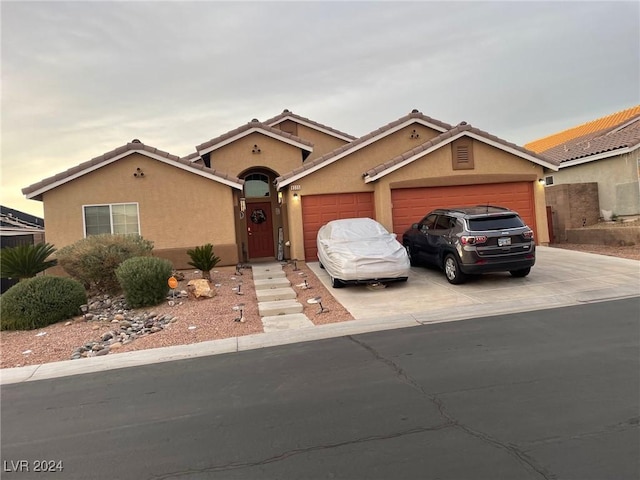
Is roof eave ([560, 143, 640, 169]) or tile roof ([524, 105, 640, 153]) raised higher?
tile roof ([524, 105, 640, 153])

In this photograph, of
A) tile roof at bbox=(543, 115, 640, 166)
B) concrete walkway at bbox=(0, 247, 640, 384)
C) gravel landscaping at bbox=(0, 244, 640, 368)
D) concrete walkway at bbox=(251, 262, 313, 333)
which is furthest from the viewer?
tile roof at bbox=(543, 115, 640, 166)

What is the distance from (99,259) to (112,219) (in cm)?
320

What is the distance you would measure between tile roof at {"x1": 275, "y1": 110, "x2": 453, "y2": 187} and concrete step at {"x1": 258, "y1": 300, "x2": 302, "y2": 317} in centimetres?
603

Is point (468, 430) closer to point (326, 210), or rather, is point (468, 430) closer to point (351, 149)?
point (326, 210)

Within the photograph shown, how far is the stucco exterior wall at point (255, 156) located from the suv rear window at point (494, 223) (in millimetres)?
8788

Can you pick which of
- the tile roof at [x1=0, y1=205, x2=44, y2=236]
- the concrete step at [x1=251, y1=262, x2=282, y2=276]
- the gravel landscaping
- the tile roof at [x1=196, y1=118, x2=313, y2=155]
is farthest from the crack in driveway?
the tile roof at [x1=0, y1=205, x2=44, y2=236]

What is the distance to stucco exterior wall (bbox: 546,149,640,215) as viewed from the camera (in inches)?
677

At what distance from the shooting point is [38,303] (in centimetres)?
936

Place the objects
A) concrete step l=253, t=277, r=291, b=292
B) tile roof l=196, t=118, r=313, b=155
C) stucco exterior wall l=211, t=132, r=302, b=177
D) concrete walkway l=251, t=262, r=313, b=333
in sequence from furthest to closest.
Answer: stucco exterior wall l=211, t=132, r=302, b=177
tile roof l=196, t=118, r=313, b=155
concrete step l=253, t=277, r=291, b=292
concrete walkway l=251, t=262, r=313, b=333

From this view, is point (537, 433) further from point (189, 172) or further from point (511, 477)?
point (189, 172)

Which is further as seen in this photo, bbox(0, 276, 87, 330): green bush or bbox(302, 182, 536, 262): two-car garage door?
bbox(302, 182, 536, 262): two-car garage door

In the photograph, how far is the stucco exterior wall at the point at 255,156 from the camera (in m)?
17.1

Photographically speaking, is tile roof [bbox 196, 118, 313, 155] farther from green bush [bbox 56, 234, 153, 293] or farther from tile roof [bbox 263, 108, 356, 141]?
green bush [bbox 56, 234, 153, 293]

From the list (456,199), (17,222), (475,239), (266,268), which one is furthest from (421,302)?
(17,222)
